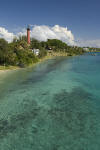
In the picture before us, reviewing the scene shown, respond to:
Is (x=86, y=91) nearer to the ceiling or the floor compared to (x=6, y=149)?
nearer to the ceiling

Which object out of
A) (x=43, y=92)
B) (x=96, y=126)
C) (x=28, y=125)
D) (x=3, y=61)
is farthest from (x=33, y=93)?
(x=3, y=61)

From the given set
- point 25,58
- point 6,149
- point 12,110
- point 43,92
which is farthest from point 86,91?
point 25,58

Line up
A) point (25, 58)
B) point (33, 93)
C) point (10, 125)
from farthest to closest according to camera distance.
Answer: point (25, 58), point (33, 93), point (10, 125)

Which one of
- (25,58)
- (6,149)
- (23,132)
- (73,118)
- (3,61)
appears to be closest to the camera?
(6,149)

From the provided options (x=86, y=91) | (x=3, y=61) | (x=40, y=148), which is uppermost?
(x=3, y=61)

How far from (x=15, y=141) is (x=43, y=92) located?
37.8ft

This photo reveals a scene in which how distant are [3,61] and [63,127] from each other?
121 ft

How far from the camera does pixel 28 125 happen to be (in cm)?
1200

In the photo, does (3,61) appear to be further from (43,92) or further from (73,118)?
(73,118)

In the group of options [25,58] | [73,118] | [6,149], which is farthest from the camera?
[25,58]

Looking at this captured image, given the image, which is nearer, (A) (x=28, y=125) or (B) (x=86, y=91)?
(A) (x=28, y=125)

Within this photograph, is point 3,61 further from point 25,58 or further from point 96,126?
point 96,126

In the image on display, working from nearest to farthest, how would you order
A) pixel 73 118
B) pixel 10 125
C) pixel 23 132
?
pixel 23 132
pixel 10 125
pixel 73 118

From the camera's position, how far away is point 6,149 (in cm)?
905
